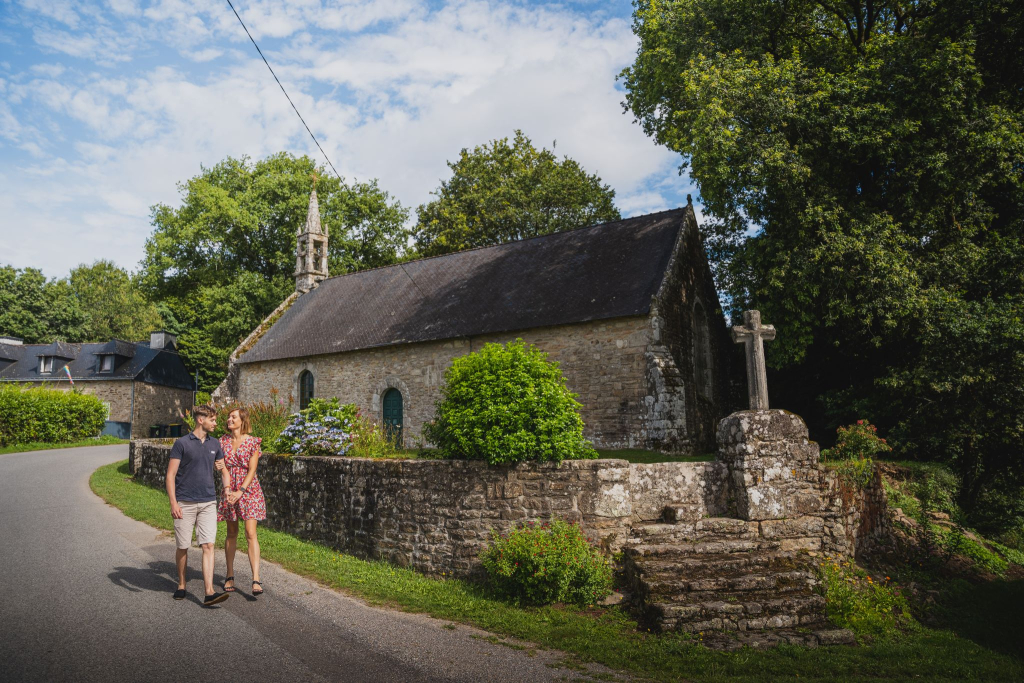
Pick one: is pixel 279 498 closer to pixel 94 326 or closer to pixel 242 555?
pixel 242 555

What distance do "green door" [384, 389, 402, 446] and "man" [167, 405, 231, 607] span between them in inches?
544

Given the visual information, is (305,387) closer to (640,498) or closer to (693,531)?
(640,498)

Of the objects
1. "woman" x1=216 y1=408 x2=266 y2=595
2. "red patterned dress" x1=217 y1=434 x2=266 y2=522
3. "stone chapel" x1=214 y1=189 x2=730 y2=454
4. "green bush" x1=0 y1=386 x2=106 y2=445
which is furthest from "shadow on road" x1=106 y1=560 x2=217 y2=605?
"green bush" x1=0 y1=386 x2=106 y2=445

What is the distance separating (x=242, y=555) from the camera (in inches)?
356

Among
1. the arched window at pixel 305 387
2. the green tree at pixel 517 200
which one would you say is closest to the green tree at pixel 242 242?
the green tree at pixel 517 200

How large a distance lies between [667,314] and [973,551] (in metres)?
8.88

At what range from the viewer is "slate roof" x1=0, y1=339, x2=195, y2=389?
36625mm

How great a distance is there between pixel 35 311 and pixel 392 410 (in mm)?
40819

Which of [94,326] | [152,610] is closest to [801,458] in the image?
[152,610]

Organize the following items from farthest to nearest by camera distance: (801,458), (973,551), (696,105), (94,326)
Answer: (94,326)
(696,105)
(973,551)
(801,458)

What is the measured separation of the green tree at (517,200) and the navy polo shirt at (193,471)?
27.1 metres

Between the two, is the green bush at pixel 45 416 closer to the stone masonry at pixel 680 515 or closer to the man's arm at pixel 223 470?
the stone masonry at pixel 680 515

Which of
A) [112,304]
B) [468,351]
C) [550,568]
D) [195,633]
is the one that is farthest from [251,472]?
[112,304]

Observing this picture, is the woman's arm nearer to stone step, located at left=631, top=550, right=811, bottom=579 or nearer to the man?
the man
